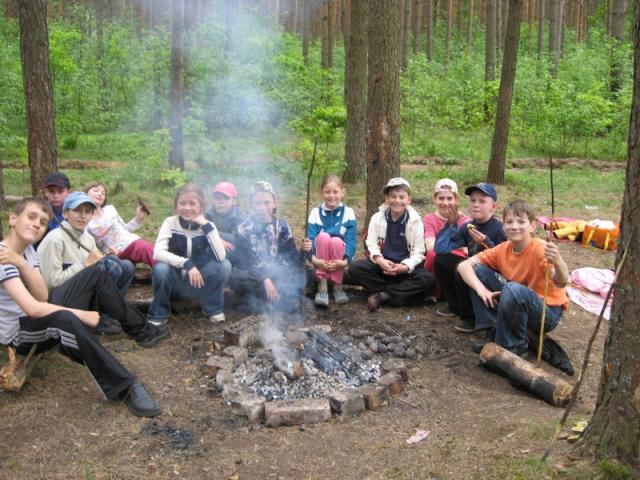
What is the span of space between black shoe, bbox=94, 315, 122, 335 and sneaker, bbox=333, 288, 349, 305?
6.54 feet

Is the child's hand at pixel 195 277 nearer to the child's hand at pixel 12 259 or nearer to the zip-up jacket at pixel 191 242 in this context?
the zip-up jacket at pixel 191 242

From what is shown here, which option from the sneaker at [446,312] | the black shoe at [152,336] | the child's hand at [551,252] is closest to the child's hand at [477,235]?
the sneaker at [446,312]

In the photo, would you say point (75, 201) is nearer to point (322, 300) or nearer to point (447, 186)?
point (322, 300)

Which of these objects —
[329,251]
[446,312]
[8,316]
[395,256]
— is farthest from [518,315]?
[8,316]

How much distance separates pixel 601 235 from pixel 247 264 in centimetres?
470

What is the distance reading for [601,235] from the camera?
7590 millimetres

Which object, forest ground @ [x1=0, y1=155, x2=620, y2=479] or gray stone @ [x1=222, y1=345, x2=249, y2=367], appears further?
gray stone @ [x1=222, y1=345, x2=249, y2=367]

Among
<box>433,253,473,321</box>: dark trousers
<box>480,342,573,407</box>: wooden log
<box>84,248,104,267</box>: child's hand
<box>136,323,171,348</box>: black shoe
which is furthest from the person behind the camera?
<box>433,253,473,321</box>: dark trousers

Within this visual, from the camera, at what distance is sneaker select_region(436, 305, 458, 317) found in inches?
216

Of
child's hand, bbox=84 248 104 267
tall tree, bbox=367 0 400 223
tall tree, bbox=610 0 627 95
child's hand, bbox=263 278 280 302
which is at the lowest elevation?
child's hand, bbox=263 278 280 302

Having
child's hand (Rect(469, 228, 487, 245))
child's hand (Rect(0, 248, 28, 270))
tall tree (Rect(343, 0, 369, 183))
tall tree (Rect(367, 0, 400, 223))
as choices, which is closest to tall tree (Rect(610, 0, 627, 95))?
tall tree (Rect(343, 0, 369, 183))

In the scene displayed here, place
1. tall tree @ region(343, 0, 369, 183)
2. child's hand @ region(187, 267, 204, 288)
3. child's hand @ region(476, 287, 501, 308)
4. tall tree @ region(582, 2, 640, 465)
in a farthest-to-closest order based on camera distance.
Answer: tall tree @ region(343, 0, 369, 183) → child's hand @ region(187, 267, 204, 288) → child's hand @ region(476, 287, 501, 308) → tall tree @ region(582, 2, 640, 465)

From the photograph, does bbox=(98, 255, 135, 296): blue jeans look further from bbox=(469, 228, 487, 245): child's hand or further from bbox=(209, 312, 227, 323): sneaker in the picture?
bbox=(469, 228, 487, 245): child's hand

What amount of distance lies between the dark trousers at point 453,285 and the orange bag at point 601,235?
10.3ft
